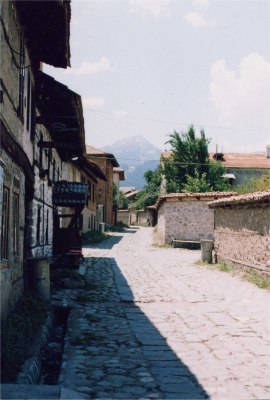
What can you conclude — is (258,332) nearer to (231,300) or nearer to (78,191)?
(231,300)

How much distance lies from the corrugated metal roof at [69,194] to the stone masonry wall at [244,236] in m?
4.68

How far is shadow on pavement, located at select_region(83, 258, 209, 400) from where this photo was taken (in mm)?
4384

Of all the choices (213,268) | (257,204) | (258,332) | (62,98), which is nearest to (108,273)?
(213,268)

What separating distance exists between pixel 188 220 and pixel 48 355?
17.5 metres

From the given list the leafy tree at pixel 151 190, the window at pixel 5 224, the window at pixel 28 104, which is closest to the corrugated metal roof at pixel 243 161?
the leafy tree at pixel 151 190

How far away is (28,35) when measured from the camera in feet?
25.3

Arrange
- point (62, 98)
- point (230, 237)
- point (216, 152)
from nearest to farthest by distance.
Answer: point (62, 98), point (230, 237), point (216, 152)

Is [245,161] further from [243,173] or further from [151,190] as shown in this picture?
[151,190]

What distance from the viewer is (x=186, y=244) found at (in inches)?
907

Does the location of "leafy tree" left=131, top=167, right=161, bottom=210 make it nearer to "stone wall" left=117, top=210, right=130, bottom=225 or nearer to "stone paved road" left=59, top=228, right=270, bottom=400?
"stone wall" left=117, top=210, right=130, bottom=225

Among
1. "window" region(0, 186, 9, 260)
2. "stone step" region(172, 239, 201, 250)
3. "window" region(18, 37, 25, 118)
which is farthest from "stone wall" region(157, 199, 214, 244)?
"window" region(0, 186, 9, 260)

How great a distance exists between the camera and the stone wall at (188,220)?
22.6 metres

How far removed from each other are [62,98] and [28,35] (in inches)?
92.4

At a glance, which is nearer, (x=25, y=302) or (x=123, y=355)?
(x=123, y=355)
